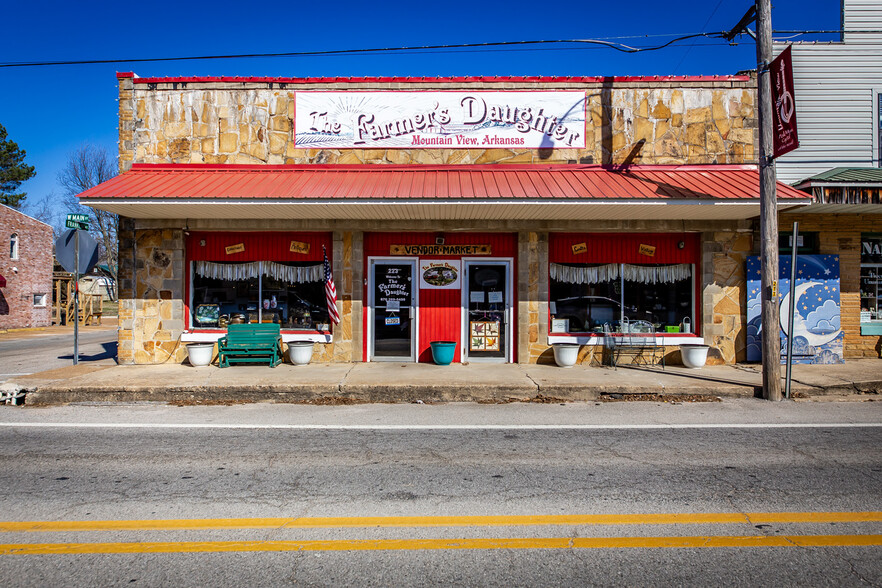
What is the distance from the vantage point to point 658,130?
11516mm

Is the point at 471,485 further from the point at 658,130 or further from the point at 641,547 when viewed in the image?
the point at 658,130

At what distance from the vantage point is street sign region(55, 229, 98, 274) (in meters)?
10.7

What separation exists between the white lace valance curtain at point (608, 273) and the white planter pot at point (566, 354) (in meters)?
1.50

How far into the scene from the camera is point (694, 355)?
35.8 feet

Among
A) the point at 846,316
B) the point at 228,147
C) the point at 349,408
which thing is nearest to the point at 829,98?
the point at 846,316

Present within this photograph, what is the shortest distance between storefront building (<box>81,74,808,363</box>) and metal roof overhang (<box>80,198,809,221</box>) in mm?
308

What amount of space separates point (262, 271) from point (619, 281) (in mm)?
7681

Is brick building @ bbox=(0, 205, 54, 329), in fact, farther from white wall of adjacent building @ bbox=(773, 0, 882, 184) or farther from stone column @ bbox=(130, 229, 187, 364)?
white wall of adjacent building @ bbox=(773, 0, 882, 184)

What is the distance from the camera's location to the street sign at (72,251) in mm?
10672

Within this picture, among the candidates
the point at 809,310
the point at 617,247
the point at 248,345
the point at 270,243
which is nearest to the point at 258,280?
the point at 270,243

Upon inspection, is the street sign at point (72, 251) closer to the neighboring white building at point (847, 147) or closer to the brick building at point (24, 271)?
the neighboring white building at point (847, 147)

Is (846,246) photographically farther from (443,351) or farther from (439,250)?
(443,351)

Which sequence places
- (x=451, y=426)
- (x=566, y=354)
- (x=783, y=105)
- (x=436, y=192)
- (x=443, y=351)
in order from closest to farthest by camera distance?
(x=451, y=426) → (x=783, y=105) → (x=436, y=192) → (x=566, y=354) → (x=443, y=351)

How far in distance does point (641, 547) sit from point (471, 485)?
5.06 feet
